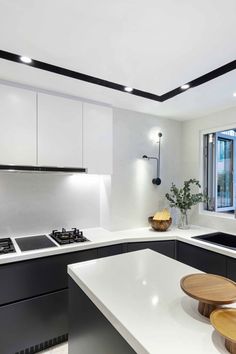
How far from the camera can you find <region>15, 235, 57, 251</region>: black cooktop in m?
2.02

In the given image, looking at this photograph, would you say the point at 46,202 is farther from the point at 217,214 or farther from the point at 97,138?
the point at 217,214

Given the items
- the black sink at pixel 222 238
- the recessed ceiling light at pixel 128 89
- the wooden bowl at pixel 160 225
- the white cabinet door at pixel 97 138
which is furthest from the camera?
the wooden bowl at pixel 160 225

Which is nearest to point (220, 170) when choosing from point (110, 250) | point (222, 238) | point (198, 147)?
point (198, 147)

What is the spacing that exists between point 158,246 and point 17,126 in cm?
189

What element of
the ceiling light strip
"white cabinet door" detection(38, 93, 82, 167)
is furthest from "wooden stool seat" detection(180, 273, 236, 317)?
the ceiling light strip

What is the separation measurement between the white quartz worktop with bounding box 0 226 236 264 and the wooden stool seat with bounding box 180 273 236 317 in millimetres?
1064

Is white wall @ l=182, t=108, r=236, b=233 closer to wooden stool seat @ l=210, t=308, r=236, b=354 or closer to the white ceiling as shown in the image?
the white ceiling

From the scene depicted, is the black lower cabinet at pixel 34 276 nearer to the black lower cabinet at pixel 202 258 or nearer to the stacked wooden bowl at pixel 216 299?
the black lower cabinet at pixel 202 258

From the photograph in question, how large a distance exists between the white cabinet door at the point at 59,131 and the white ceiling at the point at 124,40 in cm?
16

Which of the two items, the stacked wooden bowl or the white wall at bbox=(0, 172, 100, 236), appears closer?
the stacked wooden bowl

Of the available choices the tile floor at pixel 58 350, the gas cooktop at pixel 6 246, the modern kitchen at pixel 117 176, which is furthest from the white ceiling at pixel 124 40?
the tile floor at pixel 58 350

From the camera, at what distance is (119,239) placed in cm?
237

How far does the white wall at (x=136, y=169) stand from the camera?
2775mm

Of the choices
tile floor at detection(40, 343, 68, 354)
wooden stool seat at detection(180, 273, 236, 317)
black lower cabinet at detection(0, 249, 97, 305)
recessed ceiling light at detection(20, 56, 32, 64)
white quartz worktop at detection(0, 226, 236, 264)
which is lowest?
tile floor at detection(40, 343, 68, 354)
